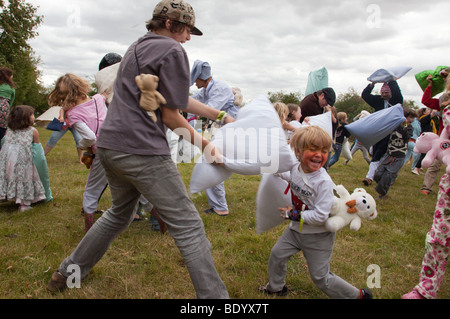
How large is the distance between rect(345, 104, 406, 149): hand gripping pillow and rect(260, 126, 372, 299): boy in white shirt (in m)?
3.39

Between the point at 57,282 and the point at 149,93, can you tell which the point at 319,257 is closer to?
the point at 149,93

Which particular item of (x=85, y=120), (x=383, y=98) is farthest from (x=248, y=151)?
(x=383, y=98)

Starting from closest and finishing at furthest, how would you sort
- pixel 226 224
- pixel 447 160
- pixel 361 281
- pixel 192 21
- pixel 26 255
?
pixel 192 21, pixel 447 160, pixel 361 281, pixel 26 255, pixel 226 224

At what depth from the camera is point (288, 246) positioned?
7.89 ft

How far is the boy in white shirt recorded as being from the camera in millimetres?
2197

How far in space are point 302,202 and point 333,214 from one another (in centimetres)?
22

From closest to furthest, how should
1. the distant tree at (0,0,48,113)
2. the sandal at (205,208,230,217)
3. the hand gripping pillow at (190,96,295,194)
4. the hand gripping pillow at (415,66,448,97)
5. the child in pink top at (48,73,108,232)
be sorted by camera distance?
the hand gripping pillow at (190,96,295,194)
the hand gripping pillow at (415,66,448,97)
the child in pink top at (48,73,108,232)
the sandal at (205,208,230,217)
the distant tree at (0,0,48,113)

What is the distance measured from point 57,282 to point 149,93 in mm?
1588

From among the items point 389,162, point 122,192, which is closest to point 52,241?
point 122,192

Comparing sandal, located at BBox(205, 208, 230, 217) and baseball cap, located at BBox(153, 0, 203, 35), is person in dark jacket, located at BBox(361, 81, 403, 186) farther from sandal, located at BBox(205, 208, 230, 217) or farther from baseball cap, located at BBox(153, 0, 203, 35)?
baseball cap, located at BBox(153, 0, 203, 35)

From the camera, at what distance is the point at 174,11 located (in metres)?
1.95

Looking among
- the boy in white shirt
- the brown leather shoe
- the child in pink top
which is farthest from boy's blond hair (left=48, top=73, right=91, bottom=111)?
the boy in white shirt

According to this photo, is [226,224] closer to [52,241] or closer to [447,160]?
[52,241]

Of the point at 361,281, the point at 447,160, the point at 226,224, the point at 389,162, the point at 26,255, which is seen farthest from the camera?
the point at 389,162
